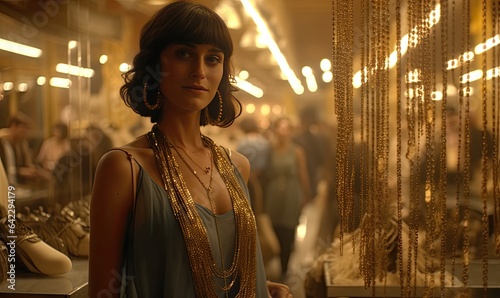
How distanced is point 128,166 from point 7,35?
32.5 inches

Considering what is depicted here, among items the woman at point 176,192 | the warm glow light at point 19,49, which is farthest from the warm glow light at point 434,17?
the warm glow light at point 19,49

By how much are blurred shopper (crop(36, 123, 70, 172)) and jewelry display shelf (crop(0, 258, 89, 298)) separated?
419mm

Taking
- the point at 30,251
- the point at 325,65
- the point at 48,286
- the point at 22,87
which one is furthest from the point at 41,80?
the point at 325,65

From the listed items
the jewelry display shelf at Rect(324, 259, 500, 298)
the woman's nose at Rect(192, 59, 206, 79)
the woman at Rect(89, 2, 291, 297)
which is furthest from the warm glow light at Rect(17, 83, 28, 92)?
the jewelry display shelf at Rect(324, 259, 500, 298)

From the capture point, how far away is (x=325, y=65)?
2289 mm

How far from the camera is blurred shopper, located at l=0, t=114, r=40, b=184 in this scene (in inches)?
69.2

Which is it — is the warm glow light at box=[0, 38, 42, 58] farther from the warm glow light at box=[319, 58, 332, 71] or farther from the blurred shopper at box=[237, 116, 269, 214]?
the warm glow light at box=[319, 58, 332, 71]

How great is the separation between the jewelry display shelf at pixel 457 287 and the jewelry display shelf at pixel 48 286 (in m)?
0.80

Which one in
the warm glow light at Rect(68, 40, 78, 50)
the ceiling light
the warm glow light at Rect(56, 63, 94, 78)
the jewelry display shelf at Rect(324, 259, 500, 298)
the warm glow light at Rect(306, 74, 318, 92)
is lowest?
the jewelry display shelf at Rect(324, 259, 500, 298)

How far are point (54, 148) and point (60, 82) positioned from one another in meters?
0.25

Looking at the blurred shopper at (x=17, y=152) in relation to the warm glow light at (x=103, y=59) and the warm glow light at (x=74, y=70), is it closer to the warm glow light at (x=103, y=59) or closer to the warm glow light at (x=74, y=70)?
the warm glow light at (x=74, y=70)

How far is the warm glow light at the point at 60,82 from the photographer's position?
2.05m

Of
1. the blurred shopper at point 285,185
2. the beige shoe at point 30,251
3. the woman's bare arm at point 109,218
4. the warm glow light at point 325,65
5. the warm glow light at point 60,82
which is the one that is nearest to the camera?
the woman's bare arm at point 109,218

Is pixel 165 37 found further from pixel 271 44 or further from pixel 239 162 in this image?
pixel 271 44
